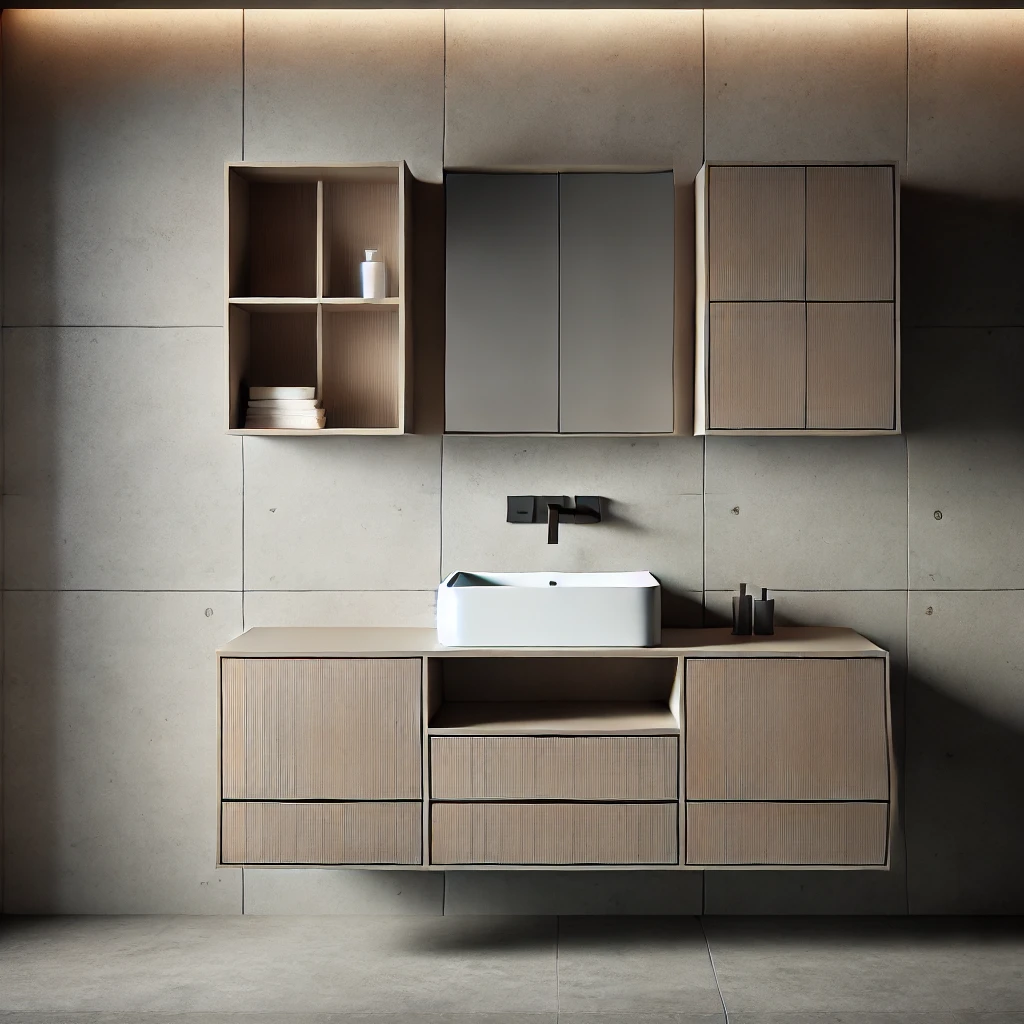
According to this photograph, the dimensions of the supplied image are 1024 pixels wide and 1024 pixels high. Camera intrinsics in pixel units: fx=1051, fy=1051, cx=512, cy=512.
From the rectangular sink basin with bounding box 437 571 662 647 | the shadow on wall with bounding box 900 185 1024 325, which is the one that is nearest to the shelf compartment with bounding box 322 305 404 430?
the rectangular sink basin with bounding box 437 571 662 647

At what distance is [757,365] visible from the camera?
3125mm

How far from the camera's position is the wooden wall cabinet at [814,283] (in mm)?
3105

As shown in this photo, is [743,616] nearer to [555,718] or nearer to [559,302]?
[555,718]

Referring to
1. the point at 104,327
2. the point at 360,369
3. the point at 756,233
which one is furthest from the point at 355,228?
the point at 756,233

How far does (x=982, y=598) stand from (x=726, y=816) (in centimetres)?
118

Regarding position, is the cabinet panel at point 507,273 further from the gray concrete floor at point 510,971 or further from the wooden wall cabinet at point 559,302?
the gray concrete floor at point 510,971

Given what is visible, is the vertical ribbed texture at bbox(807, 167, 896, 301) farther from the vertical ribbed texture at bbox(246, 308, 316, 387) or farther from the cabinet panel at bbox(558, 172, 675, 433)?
the vertical ribbed texture at bbox(246, 308, 316, 387)

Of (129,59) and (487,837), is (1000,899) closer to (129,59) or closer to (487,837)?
(487,837)

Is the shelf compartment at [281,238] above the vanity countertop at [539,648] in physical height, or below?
above

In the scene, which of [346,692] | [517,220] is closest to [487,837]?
[346,692]

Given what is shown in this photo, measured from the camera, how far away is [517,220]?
10.7 feet

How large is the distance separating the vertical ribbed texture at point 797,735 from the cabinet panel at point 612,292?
2.99 feet

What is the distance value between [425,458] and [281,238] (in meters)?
0.85

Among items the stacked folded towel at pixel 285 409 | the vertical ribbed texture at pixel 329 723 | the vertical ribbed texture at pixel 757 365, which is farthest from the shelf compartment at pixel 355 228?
the vertical ribbed texture at pixel 329 723
